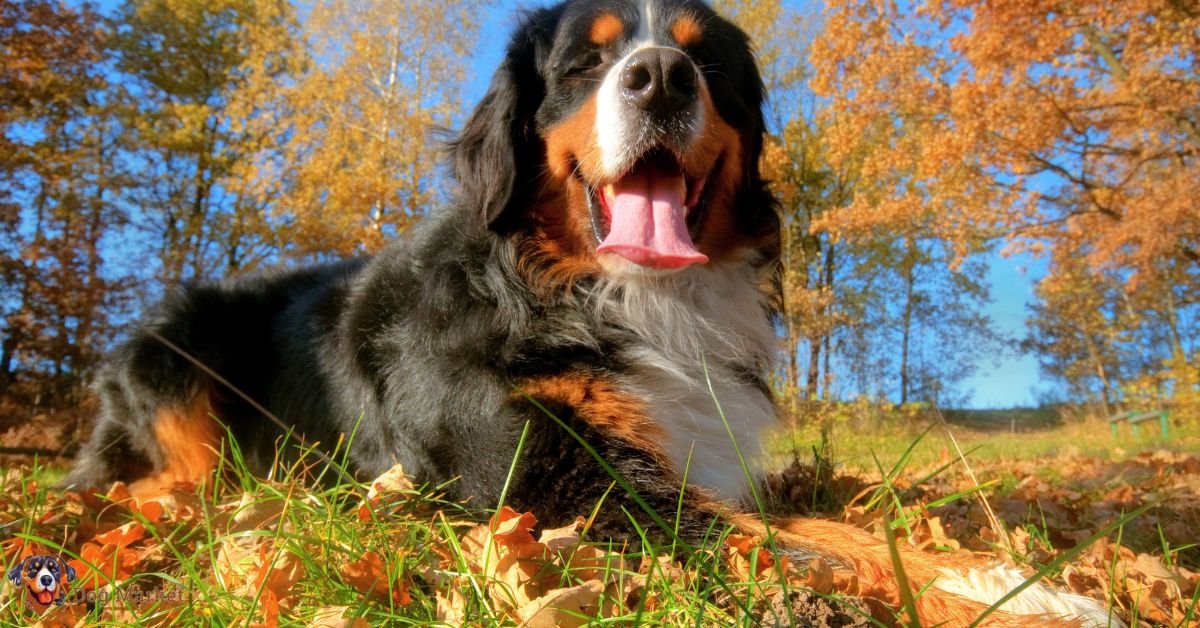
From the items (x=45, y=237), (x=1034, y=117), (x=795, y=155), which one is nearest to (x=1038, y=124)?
(x=1034, y=117)

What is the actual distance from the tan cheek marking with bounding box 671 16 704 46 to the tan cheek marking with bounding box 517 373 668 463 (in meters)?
1.62

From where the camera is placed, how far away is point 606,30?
296 centimetres

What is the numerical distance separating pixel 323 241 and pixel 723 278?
16603 millimetres

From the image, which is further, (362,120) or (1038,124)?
(362,120)

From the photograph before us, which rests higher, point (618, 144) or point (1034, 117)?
point (1034, 117)

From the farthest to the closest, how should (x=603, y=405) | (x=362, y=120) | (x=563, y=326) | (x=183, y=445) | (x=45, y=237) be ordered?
(x=362, y=120) < (x=45, y=237) < (x=183, y=445) < (x=563, y=326) < (x=603, y=405)

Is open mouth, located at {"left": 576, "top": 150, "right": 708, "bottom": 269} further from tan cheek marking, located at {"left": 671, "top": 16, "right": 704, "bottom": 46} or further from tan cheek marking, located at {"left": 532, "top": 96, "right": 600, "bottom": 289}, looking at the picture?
tan cheek marking, located at {"left": 671, "top": 16, "right": 704, "bottom": 46}

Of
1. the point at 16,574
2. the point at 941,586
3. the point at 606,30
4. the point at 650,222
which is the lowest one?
the point at 16,574

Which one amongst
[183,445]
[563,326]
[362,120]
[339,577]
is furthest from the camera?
[362,120]

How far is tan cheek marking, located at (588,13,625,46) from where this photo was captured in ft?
9.70

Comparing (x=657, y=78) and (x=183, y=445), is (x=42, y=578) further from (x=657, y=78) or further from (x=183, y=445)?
(x=657, y=78)

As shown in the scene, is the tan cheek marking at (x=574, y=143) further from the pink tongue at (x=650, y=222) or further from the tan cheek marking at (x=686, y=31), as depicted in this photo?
the tan cheek marking at (x=686, y=31)

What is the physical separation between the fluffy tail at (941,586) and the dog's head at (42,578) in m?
1.83

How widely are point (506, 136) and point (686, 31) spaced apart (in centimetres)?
94
